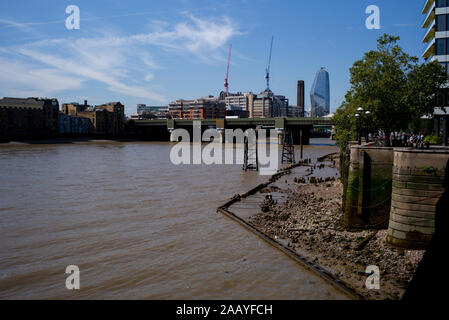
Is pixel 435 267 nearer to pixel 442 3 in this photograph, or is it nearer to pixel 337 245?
pixel 337 245

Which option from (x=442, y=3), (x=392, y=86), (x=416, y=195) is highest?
(x=442, y=3)

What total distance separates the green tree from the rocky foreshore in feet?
35.0

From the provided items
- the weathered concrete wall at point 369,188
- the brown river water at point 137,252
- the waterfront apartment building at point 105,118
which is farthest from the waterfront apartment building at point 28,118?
the weathered concrete wall at point 369,188

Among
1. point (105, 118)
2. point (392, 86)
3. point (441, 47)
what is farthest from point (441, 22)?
point (105, 118)

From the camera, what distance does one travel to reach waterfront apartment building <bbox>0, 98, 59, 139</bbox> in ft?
361

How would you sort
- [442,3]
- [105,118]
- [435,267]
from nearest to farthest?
[435,267] < [442,3] < [105,118]

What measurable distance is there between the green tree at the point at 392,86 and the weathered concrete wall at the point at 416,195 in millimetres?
15852

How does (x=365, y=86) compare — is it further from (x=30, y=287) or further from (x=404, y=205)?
(x=30, y=287)

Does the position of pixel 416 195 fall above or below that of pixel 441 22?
below

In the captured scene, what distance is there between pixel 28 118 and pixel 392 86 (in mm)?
118435

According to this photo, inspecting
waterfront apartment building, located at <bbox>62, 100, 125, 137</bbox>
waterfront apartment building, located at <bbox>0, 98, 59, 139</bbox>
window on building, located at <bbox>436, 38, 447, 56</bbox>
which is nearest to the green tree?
window on building, located at <bbox>436, 38, 447, 56</bbox>

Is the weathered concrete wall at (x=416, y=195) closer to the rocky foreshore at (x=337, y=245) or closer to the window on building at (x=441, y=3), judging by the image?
the rocky foreshore at (x=337, y=245)

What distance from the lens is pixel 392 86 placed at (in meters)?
29.7

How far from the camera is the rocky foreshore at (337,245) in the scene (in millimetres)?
11797
